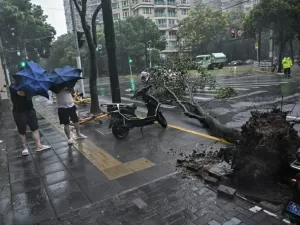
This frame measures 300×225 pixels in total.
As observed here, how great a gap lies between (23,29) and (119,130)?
108 feet

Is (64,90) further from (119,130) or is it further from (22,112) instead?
(119,130)

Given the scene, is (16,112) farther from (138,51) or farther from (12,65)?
(12,65)

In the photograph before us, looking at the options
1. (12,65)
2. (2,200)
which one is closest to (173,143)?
(2,200)

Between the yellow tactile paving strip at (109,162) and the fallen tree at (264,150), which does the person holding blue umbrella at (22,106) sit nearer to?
the yellow tactile paving strip at (109,162)

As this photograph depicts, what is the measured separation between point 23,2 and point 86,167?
118 feet

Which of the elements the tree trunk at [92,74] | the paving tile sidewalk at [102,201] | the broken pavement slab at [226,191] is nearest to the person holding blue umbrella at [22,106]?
the paving tile sidewalk at [102,201]

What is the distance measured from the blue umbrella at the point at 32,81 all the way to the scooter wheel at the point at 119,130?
184 cm

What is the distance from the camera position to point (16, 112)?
589 centimetres

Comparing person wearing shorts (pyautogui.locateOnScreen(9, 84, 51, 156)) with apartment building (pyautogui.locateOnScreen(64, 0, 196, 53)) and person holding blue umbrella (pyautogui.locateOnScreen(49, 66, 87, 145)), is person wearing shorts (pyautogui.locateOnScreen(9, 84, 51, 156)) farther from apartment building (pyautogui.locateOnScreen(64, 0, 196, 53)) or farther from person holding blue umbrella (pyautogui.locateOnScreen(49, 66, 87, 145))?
apartment building (pyautogui.locateOnScreen(64, 0, 196, 53))

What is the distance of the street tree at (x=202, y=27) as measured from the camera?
47.4 metres

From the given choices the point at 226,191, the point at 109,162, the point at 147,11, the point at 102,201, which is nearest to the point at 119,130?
the point at 109,162

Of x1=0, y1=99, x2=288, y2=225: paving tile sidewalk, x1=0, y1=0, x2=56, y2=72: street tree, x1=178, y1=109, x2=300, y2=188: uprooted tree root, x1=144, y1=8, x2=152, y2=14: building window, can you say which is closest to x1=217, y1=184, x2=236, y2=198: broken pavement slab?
x1=0, y1=99, x2=288, y2=225: paving tile sidewalk

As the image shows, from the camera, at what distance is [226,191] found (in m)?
3.63

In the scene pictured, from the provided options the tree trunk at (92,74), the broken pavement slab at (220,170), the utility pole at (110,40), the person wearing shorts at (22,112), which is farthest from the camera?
the tree trunk at (92,74)
